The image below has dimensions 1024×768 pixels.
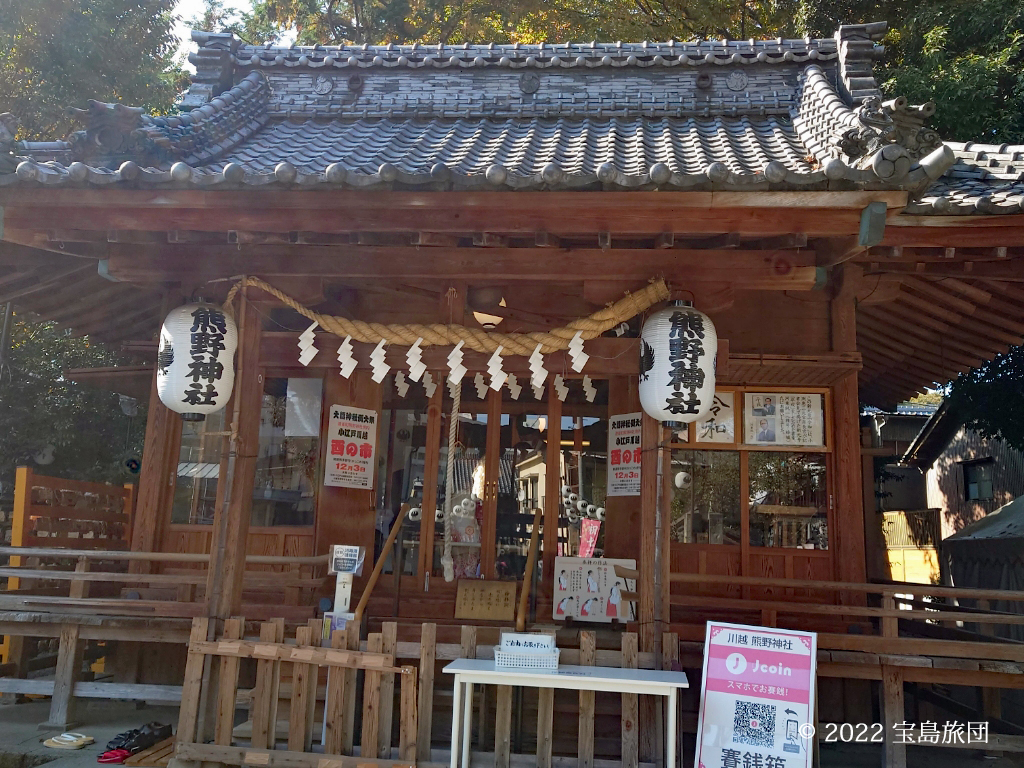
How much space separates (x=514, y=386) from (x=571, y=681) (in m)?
4.06

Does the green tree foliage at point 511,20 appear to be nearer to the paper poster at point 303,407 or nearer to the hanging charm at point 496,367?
the paper poster at point 303,407

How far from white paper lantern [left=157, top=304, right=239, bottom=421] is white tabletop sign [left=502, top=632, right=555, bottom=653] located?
2812 millimetres

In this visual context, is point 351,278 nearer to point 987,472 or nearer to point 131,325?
point 131,325

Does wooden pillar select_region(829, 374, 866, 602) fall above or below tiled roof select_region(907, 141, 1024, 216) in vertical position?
below

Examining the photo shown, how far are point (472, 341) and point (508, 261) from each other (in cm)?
67

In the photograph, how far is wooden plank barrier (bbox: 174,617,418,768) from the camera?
16.9 feet

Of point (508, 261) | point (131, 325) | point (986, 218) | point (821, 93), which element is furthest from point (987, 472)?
point (131, 325)

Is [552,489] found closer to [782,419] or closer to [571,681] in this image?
[782,419]

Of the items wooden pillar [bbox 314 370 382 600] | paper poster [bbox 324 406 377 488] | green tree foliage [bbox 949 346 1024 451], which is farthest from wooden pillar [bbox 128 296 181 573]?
green tree foliage [bbox 949 346 1024 451]

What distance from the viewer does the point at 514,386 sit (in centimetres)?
834

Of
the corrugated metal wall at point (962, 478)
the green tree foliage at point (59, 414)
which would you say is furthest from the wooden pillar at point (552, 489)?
the corrugated metal wall at point (962, 478)

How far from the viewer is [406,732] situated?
5.10 metres

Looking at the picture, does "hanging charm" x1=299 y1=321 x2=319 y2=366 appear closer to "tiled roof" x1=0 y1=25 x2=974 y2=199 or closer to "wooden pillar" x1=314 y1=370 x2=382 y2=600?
"tiled roof" x1=0 y1=25 x2=974 y2=199

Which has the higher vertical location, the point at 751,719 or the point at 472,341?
the point at 472,341
